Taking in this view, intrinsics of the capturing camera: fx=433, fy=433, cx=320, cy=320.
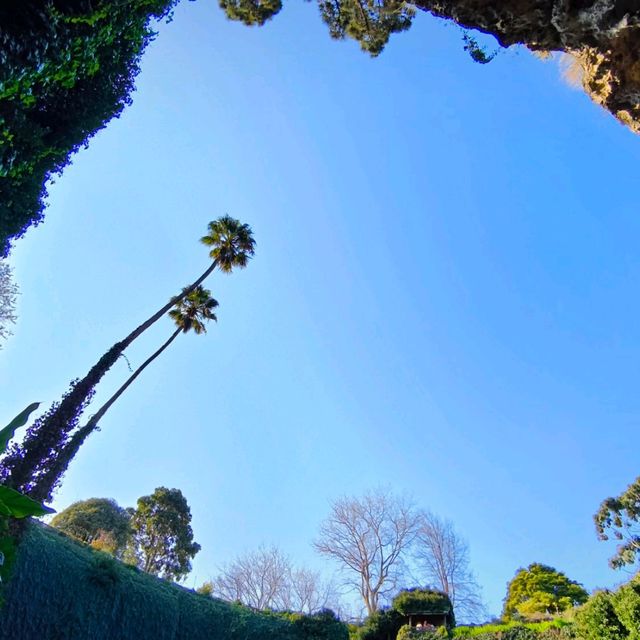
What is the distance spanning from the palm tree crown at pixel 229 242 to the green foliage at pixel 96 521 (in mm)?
20008

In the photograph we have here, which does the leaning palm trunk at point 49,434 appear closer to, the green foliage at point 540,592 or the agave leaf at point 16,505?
the agave leaf at point 16,505

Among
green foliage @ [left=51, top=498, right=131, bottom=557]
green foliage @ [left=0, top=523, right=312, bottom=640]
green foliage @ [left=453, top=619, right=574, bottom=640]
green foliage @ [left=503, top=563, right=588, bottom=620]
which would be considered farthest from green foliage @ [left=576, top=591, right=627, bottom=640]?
green foliage @ [left=51, top=498, right=131, bottom=557]

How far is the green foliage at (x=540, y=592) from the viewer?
1109 inches

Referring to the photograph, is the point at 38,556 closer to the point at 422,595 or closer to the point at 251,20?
the point at 251,20

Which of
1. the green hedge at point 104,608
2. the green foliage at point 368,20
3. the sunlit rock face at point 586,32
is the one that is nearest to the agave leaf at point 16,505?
the sunlit rock face at point 586,32

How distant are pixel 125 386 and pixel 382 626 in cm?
1736

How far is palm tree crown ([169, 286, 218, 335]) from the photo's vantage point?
20594 mm

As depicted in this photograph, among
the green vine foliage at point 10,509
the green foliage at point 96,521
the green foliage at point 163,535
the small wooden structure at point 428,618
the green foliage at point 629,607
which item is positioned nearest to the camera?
the green vine foliage at point 10,509

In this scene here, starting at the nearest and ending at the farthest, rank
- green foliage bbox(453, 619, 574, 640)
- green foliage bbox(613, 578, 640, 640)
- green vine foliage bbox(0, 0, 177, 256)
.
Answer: green vine foliage bbox(0, 0, 177, 256) → green foliage bbox(613, 578, 640, 640) → green foliage bbox(453, 619, 574, 640)

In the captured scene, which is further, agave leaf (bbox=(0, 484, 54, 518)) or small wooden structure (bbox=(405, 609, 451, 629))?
small wooden structure (bbox=(405, 609, 451, 629))

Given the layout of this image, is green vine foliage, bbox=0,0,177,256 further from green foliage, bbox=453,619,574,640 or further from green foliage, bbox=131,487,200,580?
green foliage, bbox=131,487,200,580

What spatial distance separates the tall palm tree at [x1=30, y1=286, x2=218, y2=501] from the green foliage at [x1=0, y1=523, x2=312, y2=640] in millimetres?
1219

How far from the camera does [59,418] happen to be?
43.2ft

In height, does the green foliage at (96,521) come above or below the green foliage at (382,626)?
above
